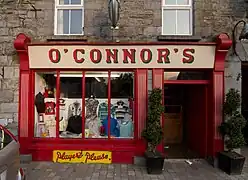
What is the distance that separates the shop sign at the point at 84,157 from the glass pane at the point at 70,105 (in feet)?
1.81

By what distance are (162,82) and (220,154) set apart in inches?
100

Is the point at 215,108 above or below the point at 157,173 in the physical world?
above

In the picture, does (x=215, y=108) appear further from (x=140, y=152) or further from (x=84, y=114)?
(x=84, y=114)

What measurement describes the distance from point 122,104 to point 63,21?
3128 mm

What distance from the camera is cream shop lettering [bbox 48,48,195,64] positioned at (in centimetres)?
746

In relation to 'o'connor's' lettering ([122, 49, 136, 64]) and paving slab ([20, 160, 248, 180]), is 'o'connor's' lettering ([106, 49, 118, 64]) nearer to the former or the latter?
'o'connor's' lettering ([122, 49, 136, 64])

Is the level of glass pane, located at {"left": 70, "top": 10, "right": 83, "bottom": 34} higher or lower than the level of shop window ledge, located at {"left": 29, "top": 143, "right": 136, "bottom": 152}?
higher

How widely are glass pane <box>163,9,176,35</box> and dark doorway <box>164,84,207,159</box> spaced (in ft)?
6.54

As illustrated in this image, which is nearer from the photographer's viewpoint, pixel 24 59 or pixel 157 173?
pixel 157 173

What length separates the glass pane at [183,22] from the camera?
7871 millimetres

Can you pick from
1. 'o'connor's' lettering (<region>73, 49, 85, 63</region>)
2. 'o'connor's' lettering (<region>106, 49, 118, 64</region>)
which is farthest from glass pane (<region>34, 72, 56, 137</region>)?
'o'connor's' lettering (<region>106, 49, 118, 64</region>)

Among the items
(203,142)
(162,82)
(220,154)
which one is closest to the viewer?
(220,154)

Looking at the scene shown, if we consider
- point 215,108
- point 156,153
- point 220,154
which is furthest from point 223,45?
point 156,153

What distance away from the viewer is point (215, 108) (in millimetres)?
7398
